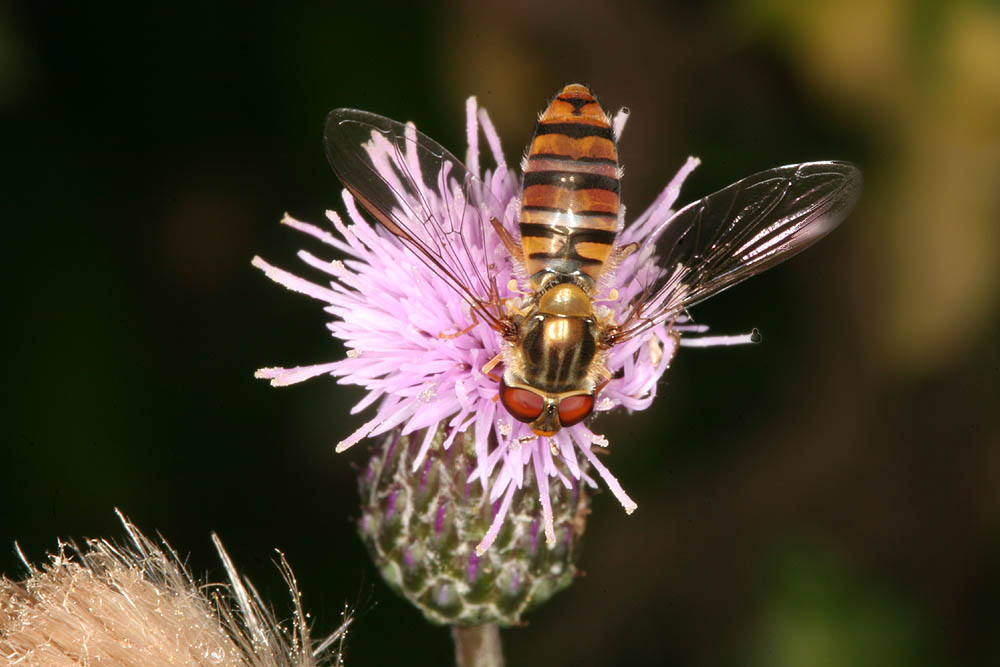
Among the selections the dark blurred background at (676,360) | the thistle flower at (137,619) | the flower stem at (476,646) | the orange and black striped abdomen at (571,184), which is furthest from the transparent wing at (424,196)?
the dark blurred background at (676,360)

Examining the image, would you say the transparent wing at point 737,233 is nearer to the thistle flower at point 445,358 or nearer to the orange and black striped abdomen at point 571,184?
the thistle flower at point 445,358

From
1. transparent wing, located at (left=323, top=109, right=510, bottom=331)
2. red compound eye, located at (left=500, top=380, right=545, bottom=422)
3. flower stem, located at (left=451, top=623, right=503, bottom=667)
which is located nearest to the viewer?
red compound eye, located at (left=500, top=380, right=545, bottom=422)

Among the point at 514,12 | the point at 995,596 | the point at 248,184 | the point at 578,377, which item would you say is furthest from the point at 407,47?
the point at 995,596

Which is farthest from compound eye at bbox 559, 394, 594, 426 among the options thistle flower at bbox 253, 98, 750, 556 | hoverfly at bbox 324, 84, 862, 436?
thistle flower at bbox 253, 98, 750, 556

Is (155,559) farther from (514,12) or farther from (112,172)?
(514,12)

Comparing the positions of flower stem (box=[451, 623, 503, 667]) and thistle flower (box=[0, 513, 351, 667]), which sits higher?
thistle flower (box=[0, 513, 351, 667])

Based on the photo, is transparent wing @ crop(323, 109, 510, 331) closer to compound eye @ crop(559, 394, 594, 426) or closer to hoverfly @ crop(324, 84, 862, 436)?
hoverfly @ crop(324, 84, 862, 436)

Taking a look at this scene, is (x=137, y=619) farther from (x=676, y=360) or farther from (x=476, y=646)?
(x=676, y=360)
